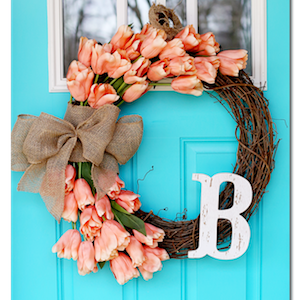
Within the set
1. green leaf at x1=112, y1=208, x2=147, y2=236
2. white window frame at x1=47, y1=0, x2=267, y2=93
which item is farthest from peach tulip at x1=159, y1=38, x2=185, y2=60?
green leaf at x1=112, y1=208, x2=147, y2=236

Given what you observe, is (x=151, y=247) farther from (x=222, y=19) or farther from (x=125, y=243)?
(x=222, y=19)

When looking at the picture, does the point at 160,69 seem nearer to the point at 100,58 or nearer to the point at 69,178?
the point at 100,58

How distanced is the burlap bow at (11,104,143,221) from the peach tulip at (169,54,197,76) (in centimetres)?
15

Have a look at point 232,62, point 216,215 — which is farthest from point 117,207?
point 232,62

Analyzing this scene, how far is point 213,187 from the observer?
2.17ft

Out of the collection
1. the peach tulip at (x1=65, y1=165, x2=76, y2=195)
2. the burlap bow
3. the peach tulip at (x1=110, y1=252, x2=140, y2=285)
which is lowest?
the peach tulip at (x1=110, y1=252, x2=140, y2=285)

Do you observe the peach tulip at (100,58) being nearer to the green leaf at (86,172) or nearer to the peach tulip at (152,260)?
the green leaf at (86,172)

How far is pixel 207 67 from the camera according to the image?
621 mm

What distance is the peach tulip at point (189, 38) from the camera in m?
0.61

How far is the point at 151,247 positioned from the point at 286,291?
0.45 metres

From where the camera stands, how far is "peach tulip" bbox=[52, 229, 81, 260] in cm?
61

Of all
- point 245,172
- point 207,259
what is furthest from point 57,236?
point 245,172

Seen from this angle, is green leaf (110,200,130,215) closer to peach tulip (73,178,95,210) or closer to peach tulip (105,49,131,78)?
peach tulip (73,178,95,210)

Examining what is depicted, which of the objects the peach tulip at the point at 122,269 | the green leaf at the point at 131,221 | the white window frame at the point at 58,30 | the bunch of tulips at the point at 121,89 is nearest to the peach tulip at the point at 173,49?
the bunch of tulips at the point at 121,89
